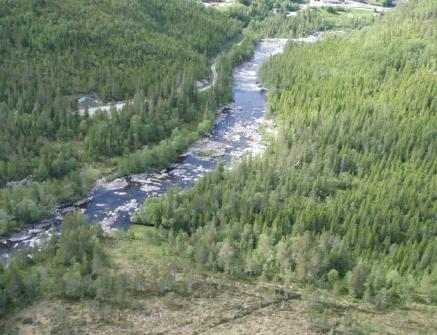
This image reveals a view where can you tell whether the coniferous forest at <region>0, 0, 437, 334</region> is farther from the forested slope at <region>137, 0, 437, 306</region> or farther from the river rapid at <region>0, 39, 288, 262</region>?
the river rapid at <region>0, 39, 288, 262</region>

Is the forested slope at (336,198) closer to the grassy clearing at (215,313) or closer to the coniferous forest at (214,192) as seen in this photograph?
the coniferous forest at (214,192)

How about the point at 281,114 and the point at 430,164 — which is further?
the point at 281,114

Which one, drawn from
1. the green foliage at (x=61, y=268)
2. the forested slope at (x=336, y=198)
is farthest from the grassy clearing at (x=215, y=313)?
the forested slope at (x=336, y=198)

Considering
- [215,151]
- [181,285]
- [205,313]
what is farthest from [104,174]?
[205,313]

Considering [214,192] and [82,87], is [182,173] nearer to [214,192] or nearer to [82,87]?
[214,192]

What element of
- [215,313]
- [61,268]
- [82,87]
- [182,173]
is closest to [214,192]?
[182,173]

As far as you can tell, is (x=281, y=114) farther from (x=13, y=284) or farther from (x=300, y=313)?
(x=13, y=284)
